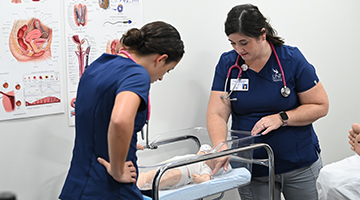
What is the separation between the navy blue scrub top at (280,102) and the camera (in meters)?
1.90

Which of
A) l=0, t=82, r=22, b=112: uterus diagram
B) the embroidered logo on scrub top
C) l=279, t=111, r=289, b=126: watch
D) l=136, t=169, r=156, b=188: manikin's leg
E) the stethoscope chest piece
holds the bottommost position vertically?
l=136, t=169, r=156, b=188: manikin's leg

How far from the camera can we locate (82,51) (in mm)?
1886

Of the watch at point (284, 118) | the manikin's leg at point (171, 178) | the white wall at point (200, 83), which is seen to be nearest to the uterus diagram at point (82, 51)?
the white wall at point (200, 83)

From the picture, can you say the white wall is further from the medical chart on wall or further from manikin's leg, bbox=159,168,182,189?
manikin's leg, bbox=159,168,182,189

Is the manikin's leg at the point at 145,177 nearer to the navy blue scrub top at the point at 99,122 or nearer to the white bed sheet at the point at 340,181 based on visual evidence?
the navy blue scrub top at the point at 99,122

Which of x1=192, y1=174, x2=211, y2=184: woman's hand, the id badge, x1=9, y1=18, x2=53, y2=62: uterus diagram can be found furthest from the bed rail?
x1=9, y1=18, x2=53, y2=62: uterus diagram

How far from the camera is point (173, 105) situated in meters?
2.27

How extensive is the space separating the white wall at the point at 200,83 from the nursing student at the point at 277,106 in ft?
1.22

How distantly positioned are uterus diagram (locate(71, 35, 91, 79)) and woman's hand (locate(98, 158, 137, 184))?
2.67 feet

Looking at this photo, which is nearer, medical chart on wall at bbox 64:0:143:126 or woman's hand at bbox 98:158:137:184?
woman's hand at bbox 98:158:137:184

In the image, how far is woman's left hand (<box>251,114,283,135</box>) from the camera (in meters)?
1.84

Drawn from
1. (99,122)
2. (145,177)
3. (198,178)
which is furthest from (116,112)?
(198,178)

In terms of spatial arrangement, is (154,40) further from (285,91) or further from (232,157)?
(285,91)

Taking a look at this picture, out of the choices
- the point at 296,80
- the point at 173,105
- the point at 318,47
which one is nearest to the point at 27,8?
the point at 173,105
